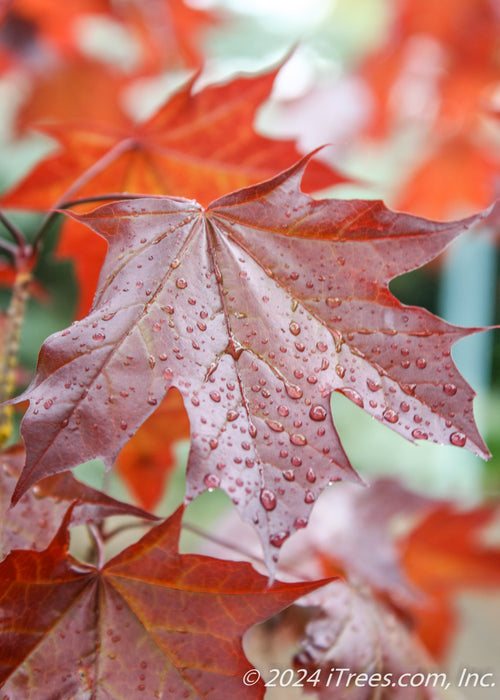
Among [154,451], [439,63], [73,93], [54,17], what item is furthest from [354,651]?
[439,63]

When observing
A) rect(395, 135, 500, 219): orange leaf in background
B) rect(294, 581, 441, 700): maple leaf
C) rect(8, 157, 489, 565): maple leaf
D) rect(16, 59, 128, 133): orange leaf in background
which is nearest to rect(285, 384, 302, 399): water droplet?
rect(8, 157, 489, 565): maple leaf

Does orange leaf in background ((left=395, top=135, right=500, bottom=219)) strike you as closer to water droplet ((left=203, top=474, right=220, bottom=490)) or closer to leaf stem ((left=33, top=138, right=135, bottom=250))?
leaf stem ((left=33, top=138, right=135, bottom=250))

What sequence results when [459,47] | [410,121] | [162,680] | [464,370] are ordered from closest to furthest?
1. [162,680]
2. [459,47]
3. [410,121]
4. [464,370]

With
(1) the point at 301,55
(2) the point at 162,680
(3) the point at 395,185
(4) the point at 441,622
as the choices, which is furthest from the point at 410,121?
(2) the point at 162,680

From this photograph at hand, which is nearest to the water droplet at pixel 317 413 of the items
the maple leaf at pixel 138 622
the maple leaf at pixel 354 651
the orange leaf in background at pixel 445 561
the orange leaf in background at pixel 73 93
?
the maple leaf at pixel 138 622

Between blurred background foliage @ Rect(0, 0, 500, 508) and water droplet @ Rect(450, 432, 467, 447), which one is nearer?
water droplet @ Rect(450, 432, 467, 447)

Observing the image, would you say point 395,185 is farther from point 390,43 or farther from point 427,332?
point 427,332

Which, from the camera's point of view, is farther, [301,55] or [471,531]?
[301,55]

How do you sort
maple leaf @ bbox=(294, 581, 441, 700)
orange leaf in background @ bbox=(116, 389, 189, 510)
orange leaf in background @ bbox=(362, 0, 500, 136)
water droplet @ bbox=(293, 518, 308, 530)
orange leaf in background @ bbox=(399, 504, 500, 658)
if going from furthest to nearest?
1. orange leaf in background @ bbox=(362, 0, 500, 136)
2. orange leaf in background @ bbox=(399, 504, 500, 658)
3. orange leaf in background @ bbox=(116, 389, 189, 510)
4. maple leaf @ bbox=(294, 581, 441, 700)
5. water droplet @ bbox=(293, 518, 308, 530)
